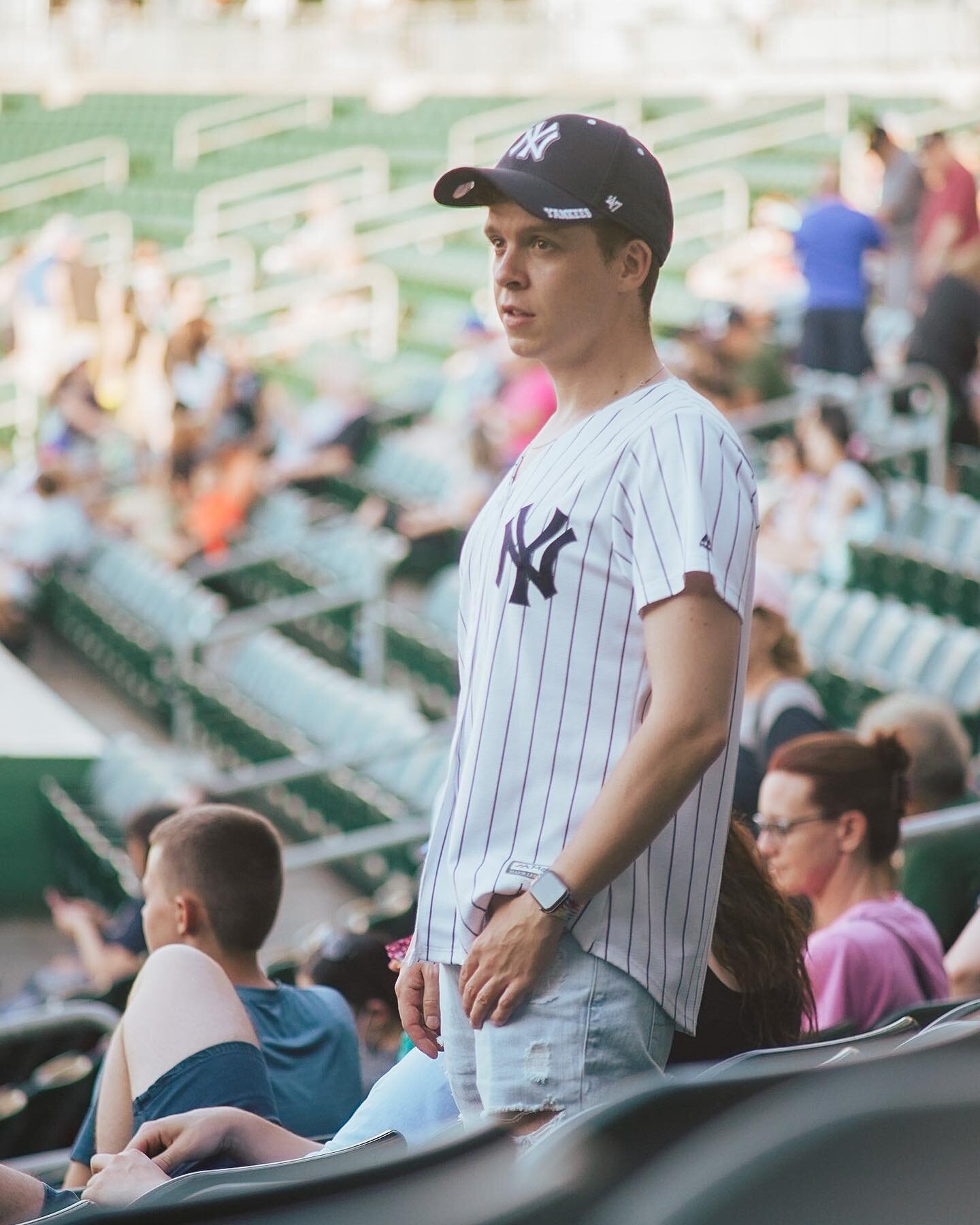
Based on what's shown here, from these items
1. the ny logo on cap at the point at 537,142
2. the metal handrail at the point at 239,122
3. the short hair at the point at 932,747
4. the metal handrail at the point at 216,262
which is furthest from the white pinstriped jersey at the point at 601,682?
the metal handrail at the point at 239,122

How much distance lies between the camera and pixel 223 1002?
86.9 inches

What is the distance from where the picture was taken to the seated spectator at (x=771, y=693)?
367cm

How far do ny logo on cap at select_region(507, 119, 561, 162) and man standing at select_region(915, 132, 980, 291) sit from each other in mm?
7049

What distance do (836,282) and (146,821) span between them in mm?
4973

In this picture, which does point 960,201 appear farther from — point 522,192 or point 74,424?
point 522,192

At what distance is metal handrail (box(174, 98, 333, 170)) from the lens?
18.6m

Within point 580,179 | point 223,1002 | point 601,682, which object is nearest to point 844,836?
point 223,1002

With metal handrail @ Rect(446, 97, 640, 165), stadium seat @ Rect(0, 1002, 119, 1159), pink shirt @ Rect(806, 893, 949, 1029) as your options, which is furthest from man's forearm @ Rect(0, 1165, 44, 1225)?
metal handrail @ Rect(446, 97, 640, 165)

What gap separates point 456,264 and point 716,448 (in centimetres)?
1252

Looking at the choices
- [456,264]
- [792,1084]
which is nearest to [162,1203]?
[792,1084]

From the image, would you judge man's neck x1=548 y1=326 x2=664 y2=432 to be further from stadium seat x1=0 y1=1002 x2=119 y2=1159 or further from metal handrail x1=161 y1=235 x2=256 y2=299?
metal handrail x1=161 y1=235 x2=256 y2=299

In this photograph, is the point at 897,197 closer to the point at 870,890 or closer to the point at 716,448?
the point at 870,890

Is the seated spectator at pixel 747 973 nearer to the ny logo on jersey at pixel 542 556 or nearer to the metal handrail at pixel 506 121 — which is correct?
the ny logo on jersey at pixel 542 556

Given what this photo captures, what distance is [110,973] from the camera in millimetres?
4867
